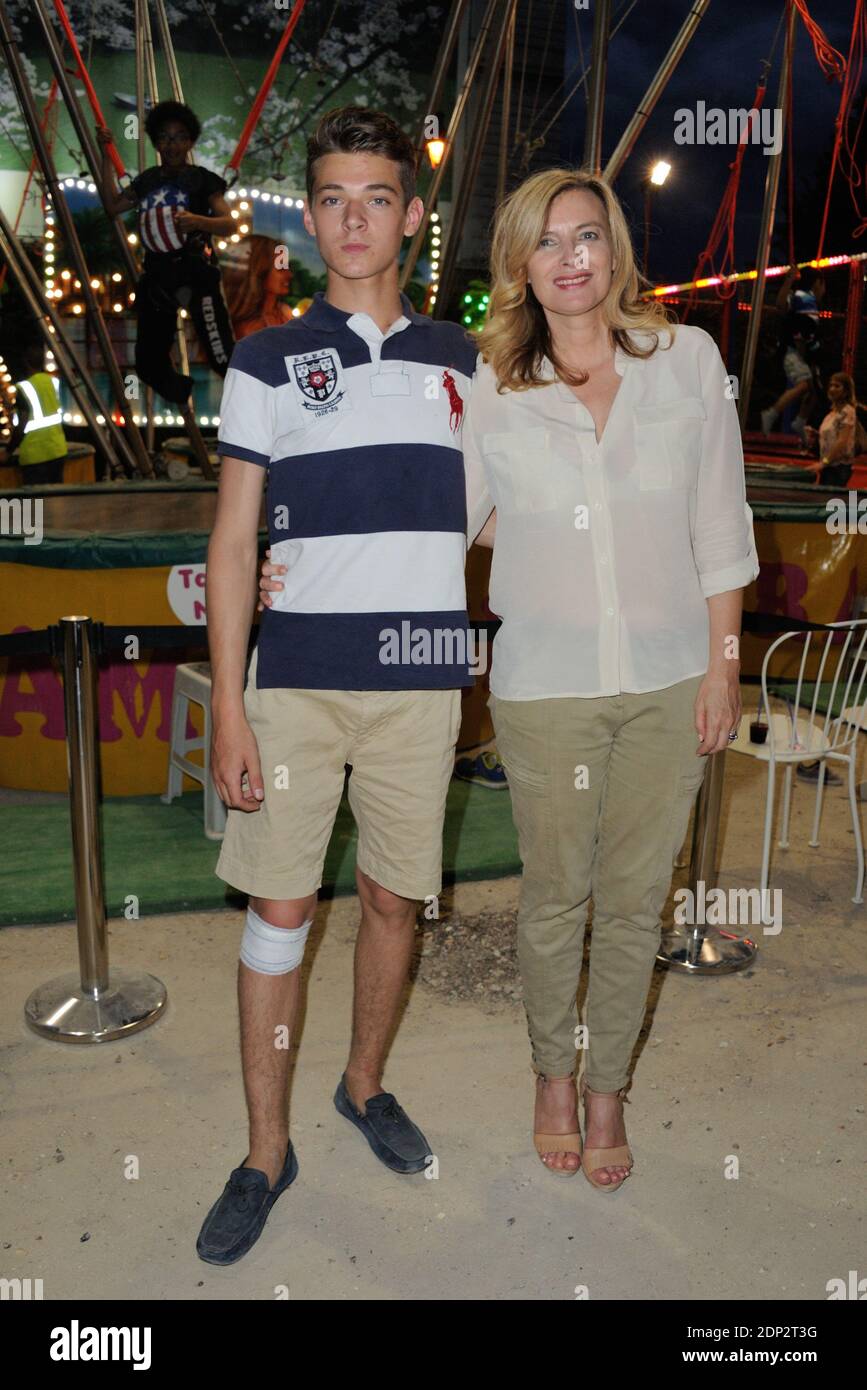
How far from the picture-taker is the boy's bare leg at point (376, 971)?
86.0 inches

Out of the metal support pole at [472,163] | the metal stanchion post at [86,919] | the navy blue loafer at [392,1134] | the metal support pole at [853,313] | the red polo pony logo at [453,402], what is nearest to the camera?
the red polo pony logo at [453,402]

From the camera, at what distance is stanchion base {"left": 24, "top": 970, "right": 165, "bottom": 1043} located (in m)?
2.79

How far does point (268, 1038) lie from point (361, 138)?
4.94 feet

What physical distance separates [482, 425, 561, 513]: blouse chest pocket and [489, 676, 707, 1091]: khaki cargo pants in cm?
34

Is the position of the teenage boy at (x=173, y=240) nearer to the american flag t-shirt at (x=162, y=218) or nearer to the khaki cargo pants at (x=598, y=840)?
the american flag t-shirt at (x=162, y=218)

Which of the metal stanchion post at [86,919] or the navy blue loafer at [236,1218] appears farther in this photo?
the metal stanchion post at [86,919]

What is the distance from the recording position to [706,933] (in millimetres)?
3303

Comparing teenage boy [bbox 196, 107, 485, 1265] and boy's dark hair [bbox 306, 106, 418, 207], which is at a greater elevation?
boy's dark hair [bbox 306, 106, 418, 207]

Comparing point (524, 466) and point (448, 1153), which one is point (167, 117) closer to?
point (524, 466)

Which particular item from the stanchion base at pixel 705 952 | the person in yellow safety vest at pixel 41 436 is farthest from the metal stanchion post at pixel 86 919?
the person in yellow safety vest at pixel 41 436

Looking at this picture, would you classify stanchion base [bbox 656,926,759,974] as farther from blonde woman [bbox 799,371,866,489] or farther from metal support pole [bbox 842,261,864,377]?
metal support pole [bbox 842,261,864,377]

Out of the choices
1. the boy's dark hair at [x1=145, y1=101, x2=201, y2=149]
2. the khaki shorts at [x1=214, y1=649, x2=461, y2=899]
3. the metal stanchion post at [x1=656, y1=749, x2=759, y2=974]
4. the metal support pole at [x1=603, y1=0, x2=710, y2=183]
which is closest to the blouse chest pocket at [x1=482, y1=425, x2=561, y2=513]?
the khaki shorts at [x1=214, y1=649, x2=461, y2=899]

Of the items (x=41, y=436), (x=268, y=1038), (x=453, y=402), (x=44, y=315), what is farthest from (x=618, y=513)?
(x=41, y=436)

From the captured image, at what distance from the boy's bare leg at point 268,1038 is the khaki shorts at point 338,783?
5 cm
